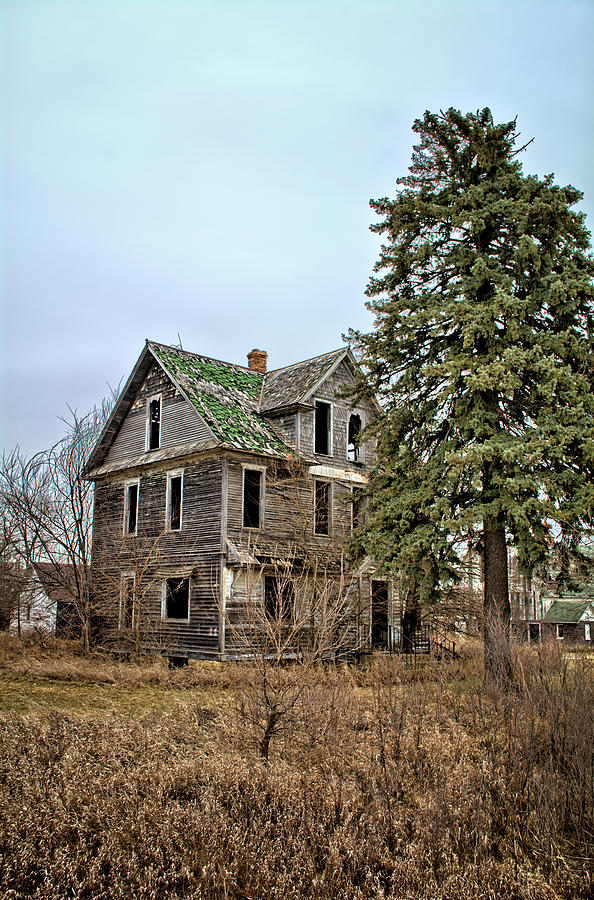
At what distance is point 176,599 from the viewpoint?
2286 centimetres

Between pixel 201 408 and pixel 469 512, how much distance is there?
9.70 meters

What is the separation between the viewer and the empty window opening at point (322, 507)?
79.4 feet

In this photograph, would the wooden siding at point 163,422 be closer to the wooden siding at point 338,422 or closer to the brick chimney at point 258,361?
the wooden siding at point 338,422

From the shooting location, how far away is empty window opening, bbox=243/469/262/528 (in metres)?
22.6

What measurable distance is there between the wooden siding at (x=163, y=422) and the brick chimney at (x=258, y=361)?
5.02 metres

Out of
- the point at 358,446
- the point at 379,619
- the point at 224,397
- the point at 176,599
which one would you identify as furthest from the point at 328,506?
the point at 176,599

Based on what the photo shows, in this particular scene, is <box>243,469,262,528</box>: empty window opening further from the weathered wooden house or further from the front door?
the front door

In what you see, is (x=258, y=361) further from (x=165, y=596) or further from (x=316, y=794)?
(x=316, y=794)

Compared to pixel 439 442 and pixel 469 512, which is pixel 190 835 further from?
pixel 439 442

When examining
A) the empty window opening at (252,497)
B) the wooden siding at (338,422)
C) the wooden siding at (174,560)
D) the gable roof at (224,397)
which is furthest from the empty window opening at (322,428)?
the wooden siding at (174,560)

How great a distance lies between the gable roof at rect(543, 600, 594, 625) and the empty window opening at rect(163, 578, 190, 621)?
115ft

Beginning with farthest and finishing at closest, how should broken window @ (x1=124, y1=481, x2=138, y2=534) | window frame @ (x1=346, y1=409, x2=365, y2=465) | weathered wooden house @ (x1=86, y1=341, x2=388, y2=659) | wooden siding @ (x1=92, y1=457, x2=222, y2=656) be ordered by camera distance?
window frame @ (x1=346, y1=409, x2=365, y2=465)
broken window @ (x1=124, y1=481, x2=138, y2=534)
weathered wooden house @ (x1=86, y1=341, x2=388, y2=659)
wooden siding @ (x1=92, y1=457, x2=222, y2=656)


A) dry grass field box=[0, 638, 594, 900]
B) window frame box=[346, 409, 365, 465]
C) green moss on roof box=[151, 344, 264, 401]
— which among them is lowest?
dry grass field box=[0, 638, 594, 900]

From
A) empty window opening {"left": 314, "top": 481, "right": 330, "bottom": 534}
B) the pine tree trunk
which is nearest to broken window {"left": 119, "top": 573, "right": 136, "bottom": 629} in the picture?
empty window opening {"left": 314, "top": 481, "right": 330, "bottom": 534}
